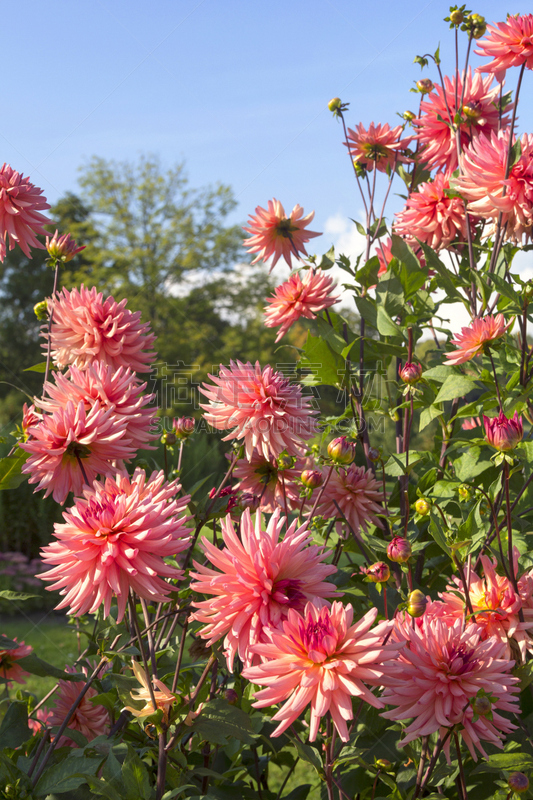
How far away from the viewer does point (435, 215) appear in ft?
6.98

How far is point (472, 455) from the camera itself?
188 centimetres

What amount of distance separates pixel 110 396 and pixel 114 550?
1.63 ft

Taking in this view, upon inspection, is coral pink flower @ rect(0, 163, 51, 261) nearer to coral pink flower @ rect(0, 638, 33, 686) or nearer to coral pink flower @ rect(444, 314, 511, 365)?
coral pink flower @ rect(0, 638, 33, 686)

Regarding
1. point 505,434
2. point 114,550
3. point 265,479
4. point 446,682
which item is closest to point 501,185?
point 505,434

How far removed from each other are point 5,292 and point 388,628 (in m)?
19.7

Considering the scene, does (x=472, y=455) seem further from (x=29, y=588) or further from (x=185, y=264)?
(x=185, y=264)

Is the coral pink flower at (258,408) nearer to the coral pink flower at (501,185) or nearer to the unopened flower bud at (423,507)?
the unopened flower bud at (423,507)

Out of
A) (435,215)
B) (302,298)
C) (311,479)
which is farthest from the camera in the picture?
(302,298)

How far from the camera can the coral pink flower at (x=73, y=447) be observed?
1.28m

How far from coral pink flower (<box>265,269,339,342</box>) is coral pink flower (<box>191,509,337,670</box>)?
4.27 ft

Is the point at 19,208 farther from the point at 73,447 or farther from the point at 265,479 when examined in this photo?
the point at 265,479

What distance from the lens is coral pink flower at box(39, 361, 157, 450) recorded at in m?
1.40

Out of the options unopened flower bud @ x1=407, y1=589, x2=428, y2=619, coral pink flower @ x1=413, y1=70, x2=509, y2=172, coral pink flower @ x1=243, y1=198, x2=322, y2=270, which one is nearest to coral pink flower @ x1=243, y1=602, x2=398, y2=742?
unopened flower bud @ x1=407, y1=589, x2=428, y2=619

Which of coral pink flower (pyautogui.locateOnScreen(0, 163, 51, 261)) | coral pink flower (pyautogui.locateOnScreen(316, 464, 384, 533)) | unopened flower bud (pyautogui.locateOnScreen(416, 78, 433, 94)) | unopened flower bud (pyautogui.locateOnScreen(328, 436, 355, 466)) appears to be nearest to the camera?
unopened flower bud (pyautogui.locateOnScreen(328, 436, 355, 466))
